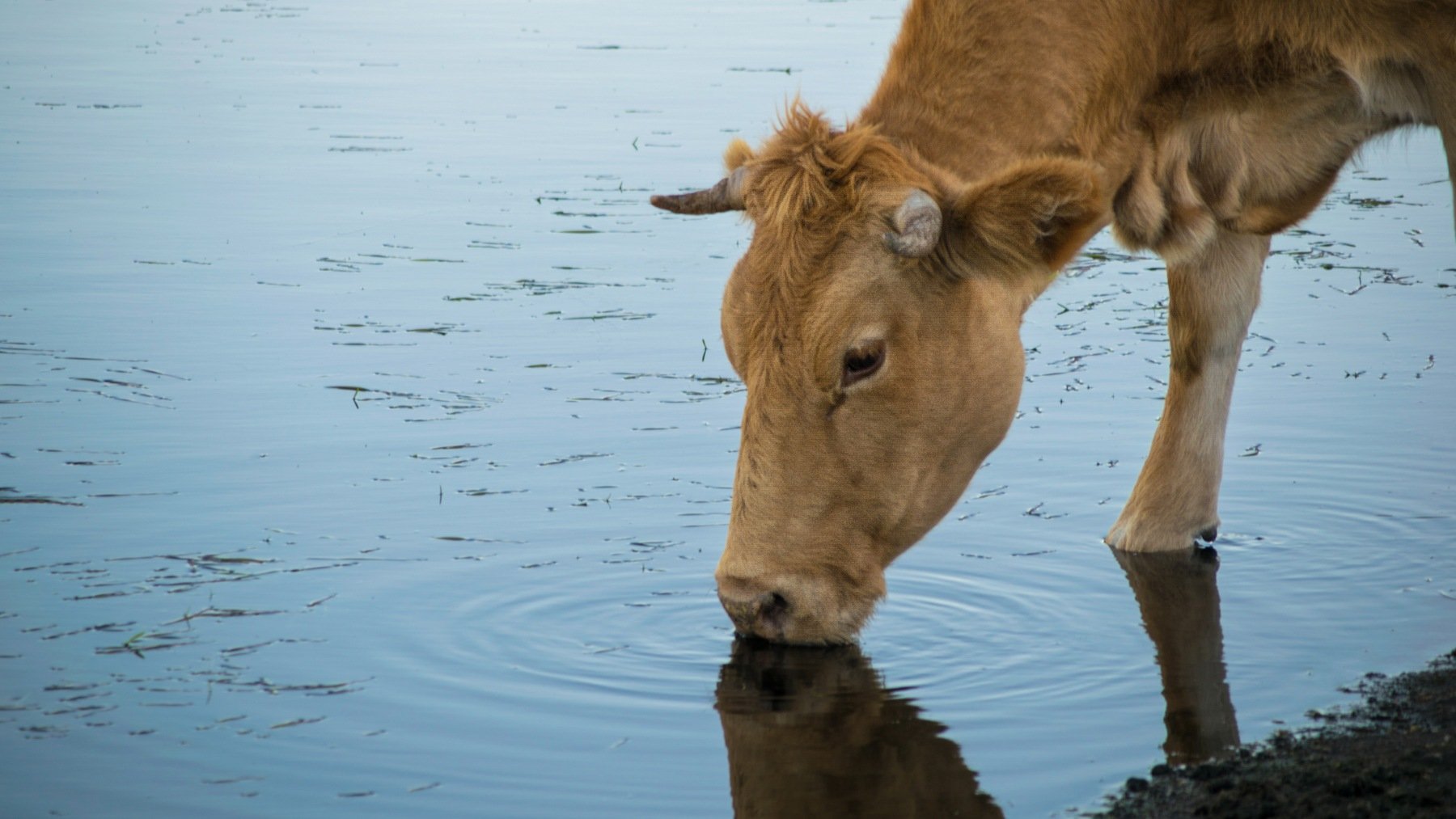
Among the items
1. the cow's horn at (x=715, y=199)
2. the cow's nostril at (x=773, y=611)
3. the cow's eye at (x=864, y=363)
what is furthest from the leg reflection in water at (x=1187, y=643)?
the cow's horn at (x=715, y=199)

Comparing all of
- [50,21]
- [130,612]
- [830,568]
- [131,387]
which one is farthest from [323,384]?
[50,21]

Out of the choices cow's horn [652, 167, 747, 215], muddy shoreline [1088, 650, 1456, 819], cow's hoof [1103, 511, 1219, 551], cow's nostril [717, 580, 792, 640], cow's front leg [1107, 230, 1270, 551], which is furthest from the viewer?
cow's front leg [1107, 230, 1270, 551]

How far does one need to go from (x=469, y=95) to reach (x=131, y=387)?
1072cm

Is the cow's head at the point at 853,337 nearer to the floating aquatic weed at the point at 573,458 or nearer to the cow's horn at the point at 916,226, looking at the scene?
the cow's horn at the point at 916,226

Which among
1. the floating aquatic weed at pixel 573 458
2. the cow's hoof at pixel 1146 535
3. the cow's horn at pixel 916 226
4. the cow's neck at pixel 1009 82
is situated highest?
the cow's neck at pixel 1009 82

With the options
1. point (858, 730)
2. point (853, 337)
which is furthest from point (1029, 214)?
point (858, 730)

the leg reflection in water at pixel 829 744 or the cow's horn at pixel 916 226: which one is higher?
the cow's horn at pixel 916 226

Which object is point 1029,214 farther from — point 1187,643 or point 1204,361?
point 1204,361

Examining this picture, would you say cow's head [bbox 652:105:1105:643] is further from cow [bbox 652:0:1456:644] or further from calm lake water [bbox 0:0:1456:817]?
calm lake water [bbox 0:0:1456:817]

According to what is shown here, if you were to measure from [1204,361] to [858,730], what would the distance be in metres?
2.60

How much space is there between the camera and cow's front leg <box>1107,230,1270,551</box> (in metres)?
6.61

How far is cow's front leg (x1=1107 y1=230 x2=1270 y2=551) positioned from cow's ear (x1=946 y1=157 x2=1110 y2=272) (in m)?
1.68

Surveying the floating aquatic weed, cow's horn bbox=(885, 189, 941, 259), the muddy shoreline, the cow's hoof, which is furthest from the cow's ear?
the floating aquatic weed

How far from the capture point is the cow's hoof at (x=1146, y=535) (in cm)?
648
